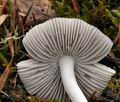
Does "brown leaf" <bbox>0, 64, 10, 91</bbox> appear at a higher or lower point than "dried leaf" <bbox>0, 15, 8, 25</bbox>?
lower

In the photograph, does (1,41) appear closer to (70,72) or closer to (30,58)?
(30,58)

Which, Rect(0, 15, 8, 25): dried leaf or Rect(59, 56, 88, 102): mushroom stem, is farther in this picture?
Rect(0, 15, 8, 25): dried leaf

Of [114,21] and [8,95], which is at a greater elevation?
[114,21]

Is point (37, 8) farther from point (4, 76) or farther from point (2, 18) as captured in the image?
point (4, 76)

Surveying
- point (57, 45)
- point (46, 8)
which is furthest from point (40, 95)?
point (46, 8)

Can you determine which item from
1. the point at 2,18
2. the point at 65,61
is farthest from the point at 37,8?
the point at 65,61

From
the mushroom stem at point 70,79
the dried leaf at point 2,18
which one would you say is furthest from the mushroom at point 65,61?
the dried leaf at point 2,18

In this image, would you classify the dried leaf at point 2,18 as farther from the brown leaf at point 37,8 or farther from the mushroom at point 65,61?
the mushroom at point 65,61

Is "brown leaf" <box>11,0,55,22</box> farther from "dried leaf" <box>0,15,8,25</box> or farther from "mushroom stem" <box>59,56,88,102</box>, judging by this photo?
"mushroom stem" <box>59,56,88,102</box>

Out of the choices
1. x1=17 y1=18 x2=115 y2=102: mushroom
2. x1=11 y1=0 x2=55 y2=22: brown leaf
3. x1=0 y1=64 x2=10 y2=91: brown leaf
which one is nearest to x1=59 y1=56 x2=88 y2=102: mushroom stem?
x1=17 y1=18 x2=115 y2=102: mushroom
